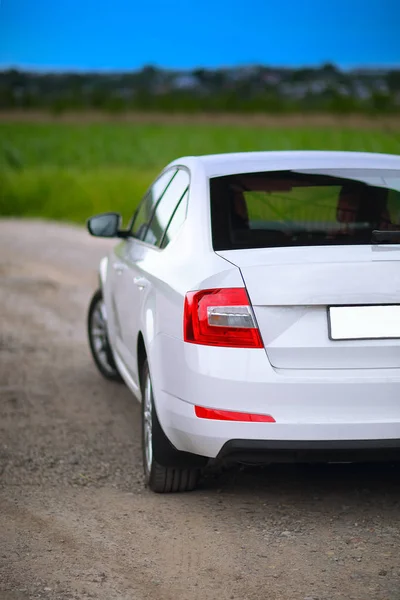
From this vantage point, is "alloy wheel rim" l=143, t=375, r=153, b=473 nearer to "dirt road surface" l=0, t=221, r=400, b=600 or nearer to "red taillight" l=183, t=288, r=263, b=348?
"dirt road surface" l=0, t=221, r=400, b=600

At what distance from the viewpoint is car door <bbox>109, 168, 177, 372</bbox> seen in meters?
6.62

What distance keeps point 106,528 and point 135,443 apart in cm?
175

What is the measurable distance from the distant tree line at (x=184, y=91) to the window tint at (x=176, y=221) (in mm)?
75319

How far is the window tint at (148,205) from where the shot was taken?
268 inches

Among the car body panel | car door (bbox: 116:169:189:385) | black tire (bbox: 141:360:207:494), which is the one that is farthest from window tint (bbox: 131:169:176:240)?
the car body panel

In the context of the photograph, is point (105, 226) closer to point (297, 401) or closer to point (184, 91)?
point (297, 401)

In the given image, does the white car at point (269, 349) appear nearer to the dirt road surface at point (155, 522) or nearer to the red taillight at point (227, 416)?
the red taillight at point (227, 416)

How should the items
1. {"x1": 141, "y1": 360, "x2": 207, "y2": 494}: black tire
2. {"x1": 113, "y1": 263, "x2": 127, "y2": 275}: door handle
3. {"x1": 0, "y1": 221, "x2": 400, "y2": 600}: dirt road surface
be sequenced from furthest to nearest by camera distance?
{"x1": 113, "y1": 263, "x2": 127, "y2": 275}: door handle → {"x1": 141, "y1": 360, "x2": 207, "y2": 494}: black tire → {"x1": 0, "y1": 221, "x2": 400, "y2": 600}: dirt road surface

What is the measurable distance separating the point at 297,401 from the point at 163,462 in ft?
3.24

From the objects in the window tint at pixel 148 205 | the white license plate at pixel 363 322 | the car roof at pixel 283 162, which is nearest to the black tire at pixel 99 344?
the window tint at pixel 148 205

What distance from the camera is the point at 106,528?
5.20 meters

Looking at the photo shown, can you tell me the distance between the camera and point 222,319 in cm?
490

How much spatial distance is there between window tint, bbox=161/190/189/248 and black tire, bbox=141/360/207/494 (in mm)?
651

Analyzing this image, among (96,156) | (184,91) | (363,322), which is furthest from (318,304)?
(184,91)
